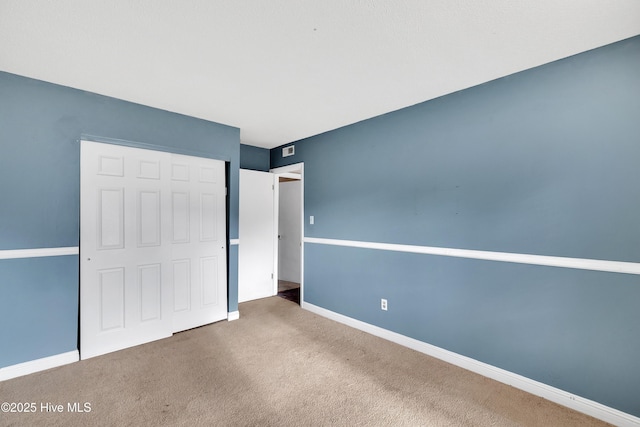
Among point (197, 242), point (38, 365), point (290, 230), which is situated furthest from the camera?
point (290, 230)

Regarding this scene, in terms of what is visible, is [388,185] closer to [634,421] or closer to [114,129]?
[634,421]

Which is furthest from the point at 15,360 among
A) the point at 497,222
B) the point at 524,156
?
the point at 524,156

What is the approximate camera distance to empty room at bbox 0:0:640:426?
5.85 feet

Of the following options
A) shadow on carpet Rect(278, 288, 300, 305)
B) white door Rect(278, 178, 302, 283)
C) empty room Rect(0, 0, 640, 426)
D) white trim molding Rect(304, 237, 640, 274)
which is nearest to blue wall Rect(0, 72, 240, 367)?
empty room Rect(0, 0, 640, 426)

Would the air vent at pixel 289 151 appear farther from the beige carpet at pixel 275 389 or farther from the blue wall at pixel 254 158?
the beige carpet at pixel 275 389

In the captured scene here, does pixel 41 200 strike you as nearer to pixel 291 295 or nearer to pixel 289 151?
pixel 289 151

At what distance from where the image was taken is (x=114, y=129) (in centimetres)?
276

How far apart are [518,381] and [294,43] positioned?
9.92 ft

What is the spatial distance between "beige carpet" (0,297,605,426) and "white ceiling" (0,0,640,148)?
8.22ft

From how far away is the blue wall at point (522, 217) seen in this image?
5.98 ft

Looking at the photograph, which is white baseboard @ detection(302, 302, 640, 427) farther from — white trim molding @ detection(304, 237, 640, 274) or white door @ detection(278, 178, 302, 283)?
white door @ detection(278, 178, 302, 283)

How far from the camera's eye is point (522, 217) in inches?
85.7

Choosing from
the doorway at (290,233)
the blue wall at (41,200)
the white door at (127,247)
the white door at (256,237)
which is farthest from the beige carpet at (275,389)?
the doorway at (290,233)

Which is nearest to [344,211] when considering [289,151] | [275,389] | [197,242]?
[289,151]
